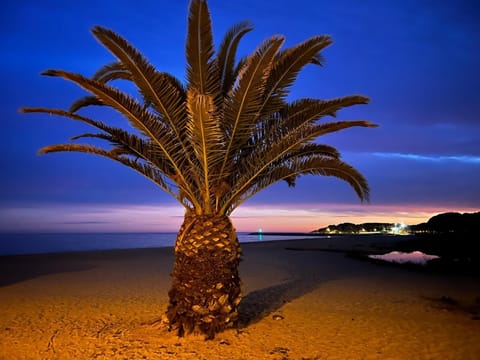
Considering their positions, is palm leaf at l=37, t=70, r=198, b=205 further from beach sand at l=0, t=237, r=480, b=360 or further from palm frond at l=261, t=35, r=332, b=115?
beach sand at l=0, t=237, r=480, b=360

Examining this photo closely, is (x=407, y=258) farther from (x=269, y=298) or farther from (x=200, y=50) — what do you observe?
(x=200, y=50)

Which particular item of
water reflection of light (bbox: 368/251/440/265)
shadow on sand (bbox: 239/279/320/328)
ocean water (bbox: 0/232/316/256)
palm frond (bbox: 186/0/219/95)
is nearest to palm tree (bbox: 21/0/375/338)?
palm frond (bbox: 186/0/219/95)

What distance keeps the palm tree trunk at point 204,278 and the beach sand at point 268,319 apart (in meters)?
0.34

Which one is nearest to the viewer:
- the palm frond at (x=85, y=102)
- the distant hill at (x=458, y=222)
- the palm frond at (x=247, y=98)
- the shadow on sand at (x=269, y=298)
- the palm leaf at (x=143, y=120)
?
the palm leaf at (x=143, y=120)

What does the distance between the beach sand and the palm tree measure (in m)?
0.99

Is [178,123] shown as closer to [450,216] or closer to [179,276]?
[179,276]

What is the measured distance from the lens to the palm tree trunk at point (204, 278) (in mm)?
7492

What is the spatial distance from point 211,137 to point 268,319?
476 centimetres

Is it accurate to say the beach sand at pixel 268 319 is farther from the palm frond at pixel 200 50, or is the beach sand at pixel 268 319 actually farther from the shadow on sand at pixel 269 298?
the palm frond at pixel 200 50

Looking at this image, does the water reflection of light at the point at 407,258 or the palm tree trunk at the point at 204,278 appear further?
the water reflection of light at the point at 407,258

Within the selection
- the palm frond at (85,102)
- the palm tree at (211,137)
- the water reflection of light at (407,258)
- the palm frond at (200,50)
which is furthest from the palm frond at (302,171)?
the water reflection of light at (407,258)

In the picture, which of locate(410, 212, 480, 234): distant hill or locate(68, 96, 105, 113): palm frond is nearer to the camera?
locate(68, 96, 105, 113): palm frond

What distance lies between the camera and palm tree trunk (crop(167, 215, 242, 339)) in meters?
7.49

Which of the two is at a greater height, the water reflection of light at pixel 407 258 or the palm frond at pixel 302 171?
the palm frond at pixel 302 171
